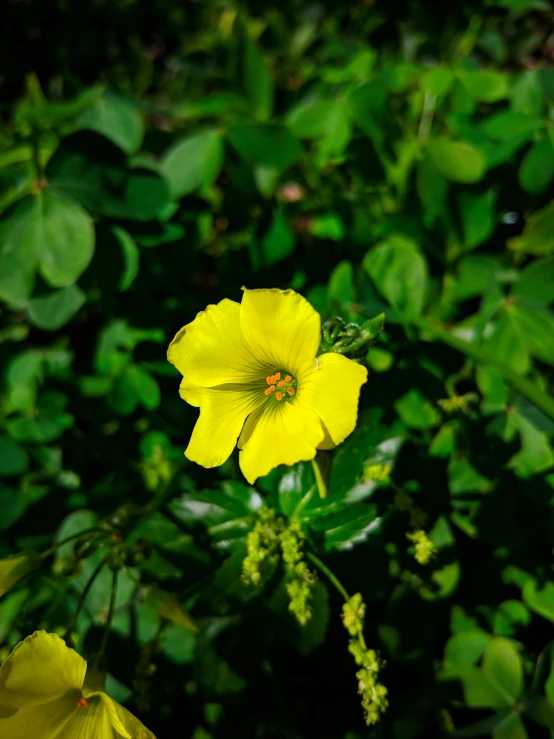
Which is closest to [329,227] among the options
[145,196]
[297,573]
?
[145,196]

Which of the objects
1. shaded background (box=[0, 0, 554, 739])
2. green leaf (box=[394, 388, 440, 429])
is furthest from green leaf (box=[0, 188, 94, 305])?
green leaf (box=[394, 388, 440, 429])

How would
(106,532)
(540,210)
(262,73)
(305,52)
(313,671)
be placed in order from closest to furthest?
(106,532)
(313,671)
(540,210)
(262,73)
(305,52)

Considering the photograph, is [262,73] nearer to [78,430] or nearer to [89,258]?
[89,258]

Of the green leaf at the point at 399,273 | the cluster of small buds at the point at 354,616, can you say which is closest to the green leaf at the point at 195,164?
the green leaf at the point at 399,273

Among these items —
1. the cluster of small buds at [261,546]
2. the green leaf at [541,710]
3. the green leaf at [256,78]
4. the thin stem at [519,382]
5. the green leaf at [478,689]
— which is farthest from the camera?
the green leaf at [256,78]

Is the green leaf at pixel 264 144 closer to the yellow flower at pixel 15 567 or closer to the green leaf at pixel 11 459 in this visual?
the green leaf at pixel 11 459

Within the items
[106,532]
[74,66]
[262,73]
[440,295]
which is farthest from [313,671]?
[74,66]

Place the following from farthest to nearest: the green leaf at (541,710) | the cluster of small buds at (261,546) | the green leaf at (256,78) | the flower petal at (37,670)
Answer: the green leaf at (256,78)
the green leaf at (541,710)
the cluster of small buds at (261,546)
the flower petal at (37,670)
